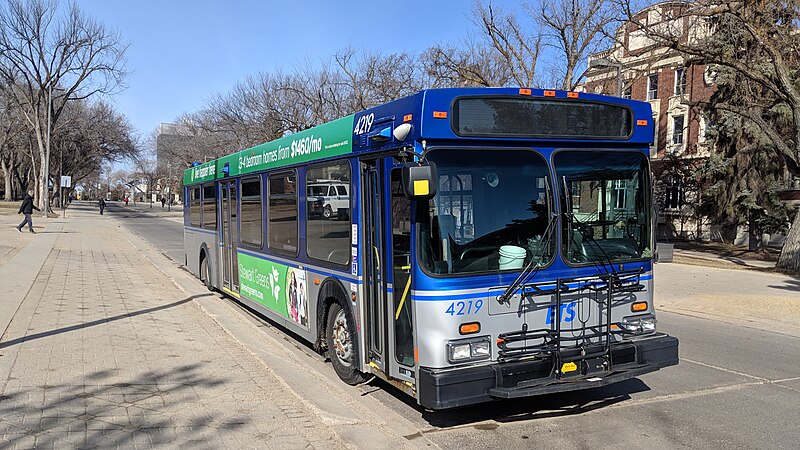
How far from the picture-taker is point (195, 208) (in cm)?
1409

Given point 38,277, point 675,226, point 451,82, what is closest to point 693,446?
point 38,277

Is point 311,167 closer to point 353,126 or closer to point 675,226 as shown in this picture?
point 353,126

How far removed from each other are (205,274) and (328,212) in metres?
7.48

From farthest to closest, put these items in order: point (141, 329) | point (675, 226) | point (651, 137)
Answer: point (675, 226)
point (141, 329)
point (651, 137)

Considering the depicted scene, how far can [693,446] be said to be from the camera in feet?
16.6

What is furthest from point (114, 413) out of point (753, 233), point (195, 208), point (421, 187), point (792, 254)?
point (753, 233)

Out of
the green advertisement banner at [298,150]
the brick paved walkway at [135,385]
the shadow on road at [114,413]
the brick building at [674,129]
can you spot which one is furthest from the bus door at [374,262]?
the brick building at [674,129]

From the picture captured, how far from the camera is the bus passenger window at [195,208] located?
45.1ft

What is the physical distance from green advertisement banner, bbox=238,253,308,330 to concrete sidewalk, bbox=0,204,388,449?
0.76 metres

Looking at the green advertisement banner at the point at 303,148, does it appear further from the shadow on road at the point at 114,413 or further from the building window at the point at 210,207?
the shadow on road at the point at 114,413

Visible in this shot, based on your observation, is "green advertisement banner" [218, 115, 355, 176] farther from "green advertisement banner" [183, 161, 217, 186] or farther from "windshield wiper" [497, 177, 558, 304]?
"windshield wiper" [497, 177, 558, 304]

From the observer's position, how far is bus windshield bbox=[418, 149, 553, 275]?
16.8ft

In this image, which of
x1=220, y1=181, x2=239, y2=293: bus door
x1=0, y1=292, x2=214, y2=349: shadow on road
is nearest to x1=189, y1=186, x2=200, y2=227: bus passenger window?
x1=220, y1=181, x2=239, y2=293: bus door

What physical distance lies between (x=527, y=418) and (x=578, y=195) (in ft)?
6.67
